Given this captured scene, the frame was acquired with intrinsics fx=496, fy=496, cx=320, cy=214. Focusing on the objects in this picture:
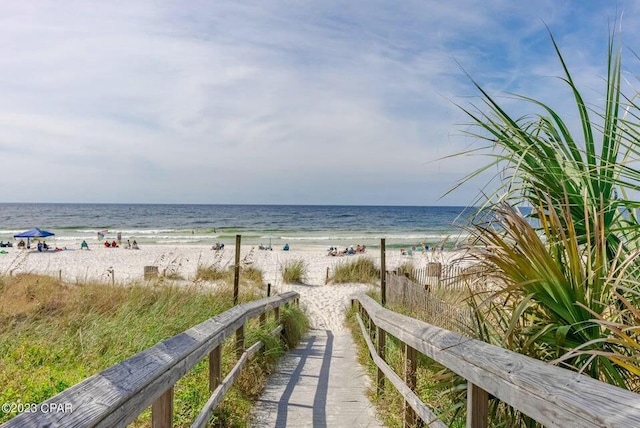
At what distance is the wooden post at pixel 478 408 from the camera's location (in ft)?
7.14

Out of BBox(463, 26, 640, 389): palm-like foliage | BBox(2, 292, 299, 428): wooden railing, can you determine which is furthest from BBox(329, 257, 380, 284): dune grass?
BBox(463, 26, 640, 389): palm-like foliage

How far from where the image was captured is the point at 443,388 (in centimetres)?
310

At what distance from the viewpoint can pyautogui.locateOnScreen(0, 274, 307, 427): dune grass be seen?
3928 millimetres

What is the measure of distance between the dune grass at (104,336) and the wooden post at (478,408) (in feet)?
7.15

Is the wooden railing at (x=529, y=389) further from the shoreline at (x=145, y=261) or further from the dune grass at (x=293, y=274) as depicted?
the shoreline at (x=145, y=261)

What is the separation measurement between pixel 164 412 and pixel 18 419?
1.12 metres

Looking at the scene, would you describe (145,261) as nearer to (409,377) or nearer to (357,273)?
(357,273)

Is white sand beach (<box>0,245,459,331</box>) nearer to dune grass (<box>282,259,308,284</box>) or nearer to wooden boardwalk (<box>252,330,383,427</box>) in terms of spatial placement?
dune grass (<box>282,259,308,284</box>)

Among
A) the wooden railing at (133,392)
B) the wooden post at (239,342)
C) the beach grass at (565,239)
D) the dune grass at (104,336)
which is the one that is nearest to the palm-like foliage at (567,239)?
the beach grass at (565,239)

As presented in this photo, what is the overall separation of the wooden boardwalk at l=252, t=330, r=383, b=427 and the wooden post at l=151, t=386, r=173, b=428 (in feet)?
5.73

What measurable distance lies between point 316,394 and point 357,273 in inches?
550

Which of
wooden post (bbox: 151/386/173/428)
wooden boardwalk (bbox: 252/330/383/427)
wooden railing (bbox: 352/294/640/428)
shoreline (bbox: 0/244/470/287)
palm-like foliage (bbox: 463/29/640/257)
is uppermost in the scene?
palm-like foliage (bbox: 463/29/640/257)

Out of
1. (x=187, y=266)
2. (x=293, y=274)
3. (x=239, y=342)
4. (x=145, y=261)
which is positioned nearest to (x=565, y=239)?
(x=239, y=342)

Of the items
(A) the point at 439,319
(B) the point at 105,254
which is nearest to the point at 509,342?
(A) the point at 439,319
